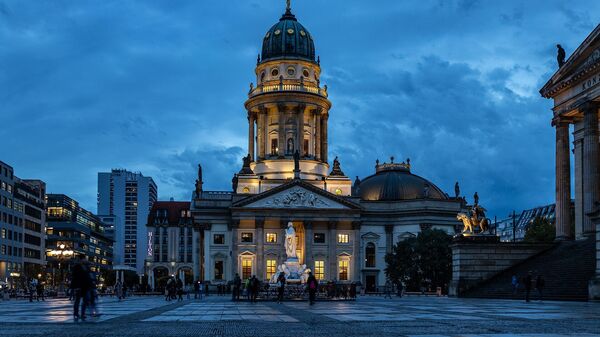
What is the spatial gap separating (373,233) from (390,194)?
8.26 m

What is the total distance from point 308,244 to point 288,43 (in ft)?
110

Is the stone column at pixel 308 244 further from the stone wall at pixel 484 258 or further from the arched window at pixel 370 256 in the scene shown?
the stone wall at pixel 484 258

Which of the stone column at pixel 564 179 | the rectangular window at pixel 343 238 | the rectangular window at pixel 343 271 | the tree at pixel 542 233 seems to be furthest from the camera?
the rectangular window at pixel 343 238

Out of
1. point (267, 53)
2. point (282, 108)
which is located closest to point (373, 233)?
point (282, 108)

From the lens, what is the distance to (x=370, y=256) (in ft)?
424

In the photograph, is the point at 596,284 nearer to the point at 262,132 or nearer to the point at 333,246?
the point at 333,246

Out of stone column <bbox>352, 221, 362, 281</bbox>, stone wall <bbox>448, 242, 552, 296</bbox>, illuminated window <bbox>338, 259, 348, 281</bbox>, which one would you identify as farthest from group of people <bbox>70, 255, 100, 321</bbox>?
illuminated window <bbox>338, 259, 348, 281</bbox>

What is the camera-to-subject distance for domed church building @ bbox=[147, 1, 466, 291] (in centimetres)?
12238

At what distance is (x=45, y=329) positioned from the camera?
22.0m

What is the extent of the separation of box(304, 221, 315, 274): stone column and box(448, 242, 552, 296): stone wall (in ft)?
203

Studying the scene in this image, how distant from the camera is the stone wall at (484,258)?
60531 mm

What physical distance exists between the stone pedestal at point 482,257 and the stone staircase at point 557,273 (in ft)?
2.51

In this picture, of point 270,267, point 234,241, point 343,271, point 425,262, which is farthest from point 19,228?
point 425,262

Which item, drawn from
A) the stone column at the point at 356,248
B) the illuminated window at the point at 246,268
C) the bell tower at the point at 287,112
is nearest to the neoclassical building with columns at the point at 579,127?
the stone column at the point at 356,248
